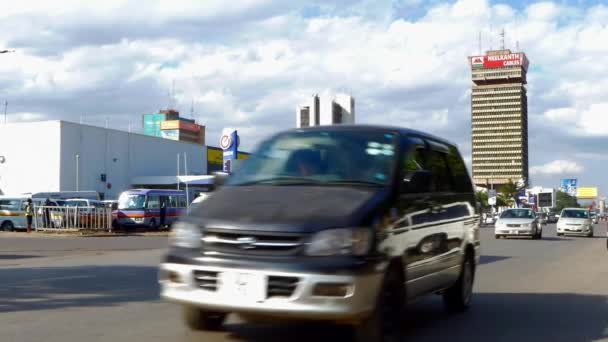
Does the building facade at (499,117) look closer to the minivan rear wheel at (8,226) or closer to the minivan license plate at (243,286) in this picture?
the minivan rear wheel at (8,226)

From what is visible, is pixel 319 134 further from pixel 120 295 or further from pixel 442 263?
pixel 120 295

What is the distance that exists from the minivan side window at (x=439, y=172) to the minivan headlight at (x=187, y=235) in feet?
8.61

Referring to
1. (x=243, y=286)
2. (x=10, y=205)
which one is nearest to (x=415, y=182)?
(x=243, y=286)

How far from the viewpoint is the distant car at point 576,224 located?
117ft

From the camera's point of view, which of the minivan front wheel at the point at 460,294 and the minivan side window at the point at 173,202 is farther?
the minivan side window at the point at 173,202

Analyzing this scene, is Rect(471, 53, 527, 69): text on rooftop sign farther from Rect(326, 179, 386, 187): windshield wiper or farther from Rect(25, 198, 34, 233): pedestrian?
Rect(326, 179, 386, 187): windshield wiper

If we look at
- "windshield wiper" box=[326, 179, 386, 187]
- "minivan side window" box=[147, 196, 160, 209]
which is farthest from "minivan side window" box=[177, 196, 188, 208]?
"windshield wiper" box=[326, 179, 386, 187]

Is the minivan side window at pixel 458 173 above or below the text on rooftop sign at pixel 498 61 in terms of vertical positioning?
below

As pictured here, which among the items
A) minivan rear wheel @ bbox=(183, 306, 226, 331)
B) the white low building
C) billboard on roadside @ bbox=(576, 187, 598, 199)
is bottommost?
billboard on roadside @ bbox=(576, 187, 598, 199)

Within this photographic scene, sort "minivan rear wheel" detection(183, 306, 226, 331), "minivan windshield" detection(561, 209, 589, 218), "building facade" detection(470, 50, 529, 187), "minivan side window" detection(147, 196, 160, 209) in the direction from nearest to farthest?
"minivan rear wheel" detection(183, 306, 226, 331) < "minivan windshield" detection(561, 209, 589, 218) < "minivan side window" detection(147, 196, 160, 209) < "building facade" detection(470, 50, 529, 187)

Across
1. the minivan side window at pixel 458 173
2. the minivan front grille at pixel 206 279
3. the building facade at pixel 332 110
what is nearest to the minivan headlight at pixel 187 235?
the minivan front grille at pixel 206 279

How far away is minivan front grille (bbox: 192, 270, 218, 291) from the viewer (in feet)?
19.2

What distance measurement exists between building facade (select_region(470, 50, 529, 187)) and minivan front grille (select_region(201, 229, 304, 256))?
523 ft

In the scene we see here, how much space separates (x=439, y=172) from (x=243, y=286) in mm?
3156
